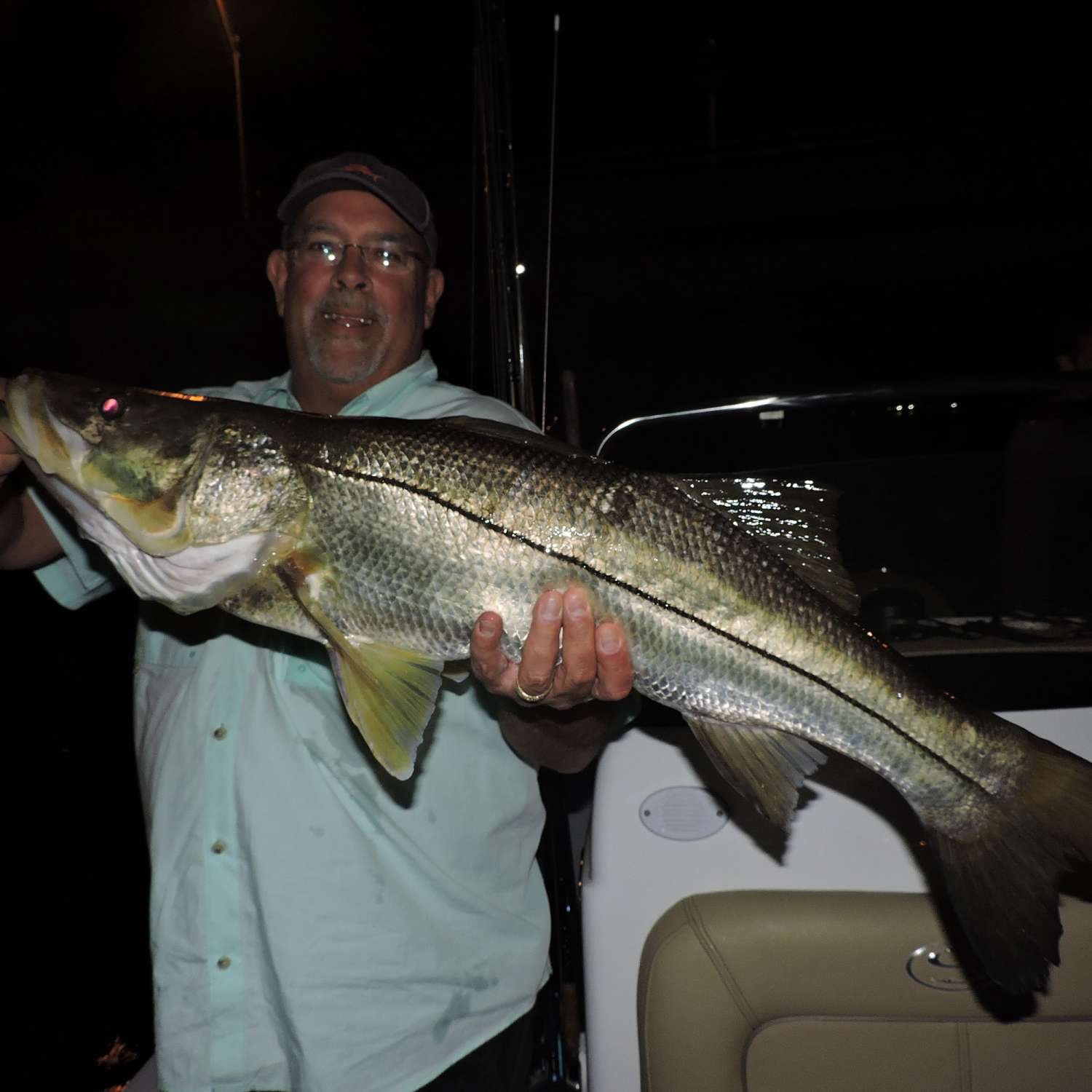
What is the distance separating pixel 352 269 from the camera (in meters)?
2.54

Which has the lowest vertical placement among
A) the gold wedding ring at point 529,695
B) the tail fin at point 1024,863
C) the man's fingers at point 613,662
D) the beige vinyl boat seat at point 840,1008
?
the beige vinyl boat seat at point 840,1008

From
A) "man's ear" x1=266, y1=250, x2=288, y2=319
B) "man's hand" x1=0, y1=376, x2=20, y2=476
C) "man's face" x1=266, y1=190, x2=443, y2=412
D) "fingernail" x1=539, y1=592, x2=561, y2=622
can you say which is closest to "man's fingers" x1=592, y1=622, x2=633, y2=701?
"fingernail" x1=539, y1=592, x2=561, y2=622

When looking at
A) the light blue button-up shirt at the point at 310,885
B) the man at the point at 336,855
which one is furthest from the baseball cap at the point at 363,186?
the light blue button-up shirt at the point at 310,885

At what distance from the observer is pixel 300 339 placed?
8.32 feet

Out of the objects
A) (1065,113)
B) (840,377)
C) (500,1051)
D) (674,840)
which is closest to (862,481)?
(674,840)

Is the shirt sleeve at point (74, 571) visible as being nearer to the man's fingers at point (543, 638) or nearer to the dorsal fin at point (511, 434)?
the dorsal fin at point (511, 434)

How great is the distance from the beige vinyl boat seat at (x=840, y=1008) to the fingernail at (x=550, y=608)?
0.78m

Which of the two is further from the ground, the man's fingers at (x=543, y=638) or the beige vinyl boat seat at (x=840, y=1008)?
the man's fingers at (x=543, y=638)

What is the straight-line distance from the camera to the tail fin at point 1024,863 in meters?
1.69

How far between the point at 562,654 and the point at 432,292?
157 centimetres

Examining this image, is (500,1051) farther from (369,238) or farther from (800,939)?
(369,238)

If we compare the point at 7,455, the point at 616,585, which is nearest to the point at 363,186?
the point at 7,455

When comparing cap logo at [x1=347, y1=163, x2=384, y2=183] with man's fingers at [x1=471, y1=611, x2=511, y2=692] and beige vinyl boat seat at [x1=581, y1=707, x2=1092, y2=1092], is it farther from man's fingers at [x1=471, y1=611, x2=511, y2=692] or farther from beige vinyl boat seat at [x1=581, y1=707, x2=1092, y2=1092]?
beige vinyl boat seat at [x1=581, y1=707, x2=1092, y2=1092]

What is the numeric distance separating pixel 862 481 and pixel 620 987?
5.84 ft
